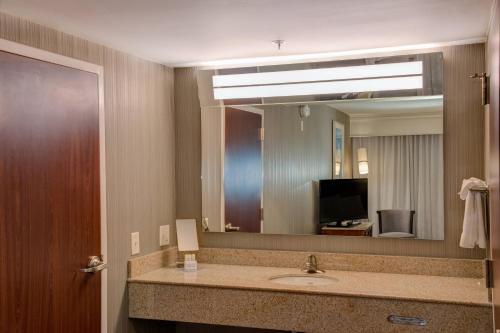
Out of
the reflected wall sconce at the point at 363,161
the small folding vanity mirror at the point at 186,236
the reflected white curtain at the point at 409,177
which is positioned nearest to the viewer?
the reflected white curtain at the point at 409,177

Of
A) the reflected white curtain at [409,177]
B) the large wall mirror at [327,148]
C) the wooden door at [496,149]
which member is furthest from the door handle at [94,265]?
the wooden door at [496,149]

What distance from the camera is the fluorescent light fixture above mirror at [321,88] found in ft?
9.74

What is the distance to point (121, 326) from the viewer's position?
9.50 feet

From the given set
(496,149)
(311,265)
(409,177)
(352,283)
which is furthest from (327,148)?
(496,149)

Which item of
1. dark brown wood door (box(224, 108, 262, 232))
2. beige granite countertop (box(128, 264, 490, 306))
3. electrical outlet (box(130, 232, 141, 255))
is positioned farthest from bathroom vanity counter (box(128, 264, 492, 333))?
dark brown wood door (box(224, 108, 262, 232))

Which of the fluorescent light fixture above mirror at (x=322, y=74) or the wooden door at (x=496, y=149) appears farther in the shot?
the fluorescent light fixture above mirror at (x=322, y=74)

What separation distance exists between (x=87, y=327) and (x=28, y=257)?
53 cm

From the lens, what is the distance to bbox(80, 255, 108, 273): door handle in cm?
258

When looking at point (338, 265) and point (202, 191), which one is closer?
point (338, 265)

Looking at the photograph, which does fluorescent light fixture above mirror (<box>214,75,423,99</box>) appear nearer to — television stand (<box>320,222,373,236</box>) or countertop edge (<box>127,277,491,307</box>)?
television stand (<box>320,222,373,236</box>)

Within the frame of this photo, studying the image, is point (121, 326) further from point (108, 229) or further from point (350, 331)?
point (350, 331)

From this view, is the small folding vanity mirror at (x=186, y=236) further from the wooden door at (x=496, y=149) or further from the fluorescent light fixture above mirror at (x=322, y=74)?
the wooden door at (x=496, y=149)

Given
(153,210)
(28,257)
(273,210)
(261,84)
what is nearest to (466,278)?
(273,210)

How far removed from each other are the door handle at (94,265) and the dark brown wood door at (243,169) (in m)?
0.88
